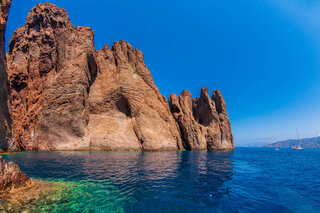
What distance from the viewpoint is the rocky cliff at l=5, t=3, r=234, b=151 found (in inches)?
1459

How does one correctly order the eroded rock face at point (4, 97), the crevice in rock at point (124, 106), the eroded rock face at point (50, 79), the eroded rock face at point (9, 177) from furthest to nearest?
the crevice in rock at point (124, 106), the eroded rock face at point (50, 79), the eroded rock face at point (4, 97), the eroded rock face at point (9, 177)

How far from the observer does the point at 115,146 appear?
132ft

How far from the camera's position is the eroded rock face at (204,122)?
53375 mm

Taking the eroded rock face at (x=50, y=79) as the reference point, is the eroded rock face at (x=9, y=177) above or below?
below

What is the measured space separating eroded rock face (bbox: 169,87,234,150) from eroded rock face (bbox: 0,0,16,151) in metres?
43.0

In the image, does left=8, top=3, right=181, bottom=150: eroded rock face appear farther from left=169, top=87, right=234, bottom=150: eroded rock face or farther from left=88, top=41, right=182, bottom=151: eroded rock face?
left=169, top=87, right=234, bottom=150: eroded rock face

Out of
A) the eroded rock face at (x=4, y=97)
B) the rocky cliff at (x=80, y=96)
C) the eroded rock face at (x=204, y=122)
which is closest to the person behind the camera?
the eroded rock face at (x=4, y=97)

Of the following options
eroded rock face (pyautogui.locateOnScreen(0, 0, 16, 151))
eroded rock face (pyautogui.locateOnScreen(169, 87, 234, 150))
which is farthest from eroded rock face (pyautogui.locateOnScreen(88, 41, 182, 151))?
eroded rock face (pyautogui.locateOnScreen(0, 0, 16, 151))

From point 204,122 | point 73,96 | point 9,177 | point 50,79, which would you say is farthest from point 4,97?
point 204,122

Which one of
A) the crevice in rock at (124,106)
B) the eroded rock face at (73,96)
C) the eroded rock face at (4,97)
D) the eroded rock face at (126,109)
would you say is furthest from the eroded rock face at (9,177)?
the crevice in rock at (124,106)

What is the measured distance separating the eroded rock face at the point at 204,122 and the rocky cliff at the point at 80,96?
523 mm

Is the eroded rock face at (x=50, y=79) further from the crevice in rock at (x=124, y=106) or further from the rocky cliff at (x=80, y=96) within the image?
the crevice in rock at (x=124, y=106)

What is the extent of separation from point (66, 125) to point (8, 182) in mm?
34156

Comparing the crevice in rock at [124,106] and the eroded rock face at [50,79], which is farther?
the crevice in rock at [124,106]
